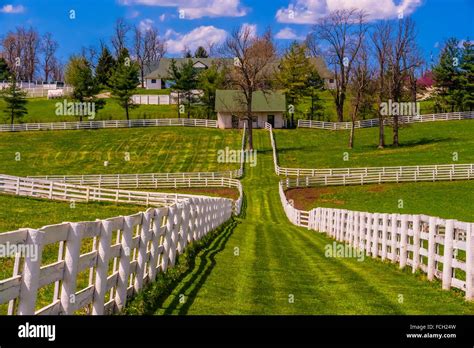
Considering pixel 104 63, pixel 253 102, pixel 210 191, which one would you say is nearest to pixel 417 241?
pixel 210 191

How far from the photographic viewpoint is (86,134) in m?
82.1

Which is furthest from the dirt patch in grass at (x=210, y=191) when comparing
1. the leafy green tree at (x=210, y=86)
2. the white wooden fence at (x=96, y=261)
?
the leafy green tree at (x=210, y=86)

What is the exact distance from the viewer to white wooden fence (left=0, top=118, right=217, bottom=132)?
85.8m

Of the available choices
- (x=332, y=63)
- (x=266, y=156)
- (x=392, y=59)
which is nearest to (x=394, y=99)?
(x=392, y=59)

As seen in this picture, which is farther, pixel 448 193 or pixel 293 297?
pixel 448 193

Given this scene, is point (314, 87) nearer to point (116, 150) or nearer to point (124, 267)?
point (116, 150)

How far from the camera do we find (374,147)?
70.7m

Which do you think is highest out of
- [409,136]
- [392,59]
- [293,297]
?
[392,59]

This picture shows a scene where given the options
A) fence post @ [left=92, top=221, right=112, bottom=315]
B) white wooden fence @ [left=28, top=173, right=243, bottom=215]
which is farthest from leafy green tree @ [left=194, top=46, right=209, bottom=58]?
fence post @ [left=92, top=221, right=112, bottom=315]

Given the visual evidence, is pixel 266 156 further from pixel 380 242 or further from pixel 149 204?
pixel 380 242

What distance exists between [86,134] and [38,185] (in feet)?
150

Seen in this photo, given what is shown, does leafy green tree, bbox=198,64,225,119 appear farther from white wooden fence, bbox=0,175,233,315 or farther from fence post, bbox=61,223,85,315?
fence post, bbox=61,223,85,315

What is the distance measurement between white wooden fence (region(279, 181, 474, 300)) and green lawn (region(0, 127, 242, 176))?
132 ft

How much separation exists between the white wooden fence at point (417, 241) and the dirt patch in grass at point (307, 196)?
18.9 metres
